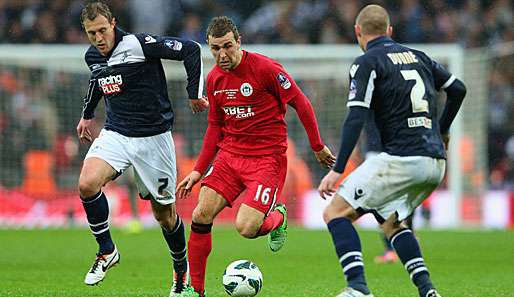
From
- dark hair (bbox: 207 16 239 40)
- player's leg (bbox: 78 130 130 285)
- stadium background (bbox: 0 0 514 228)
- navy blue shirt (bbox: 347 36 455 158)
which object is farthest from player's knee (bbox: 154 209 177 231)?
stadium background (bbox: 0 0 514 228)

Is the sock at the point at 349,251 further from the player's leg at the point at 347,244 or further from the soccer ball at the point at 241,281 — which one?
the soccer ball at the point at 241,281

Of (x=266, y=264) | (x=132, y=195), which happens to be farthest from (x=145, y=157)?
(x=132, y=195)

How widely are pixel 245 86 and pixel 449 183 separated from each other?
441 inches

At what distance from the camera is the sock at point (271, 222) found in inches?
323

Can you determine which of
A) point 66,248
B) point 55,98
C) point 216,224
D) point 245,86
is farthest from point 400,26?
point 245,86

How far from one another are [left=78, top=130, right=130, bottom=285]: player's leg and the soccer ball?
3.07 feet

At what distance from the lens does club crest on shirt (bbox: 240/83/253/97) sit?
800 centimetres

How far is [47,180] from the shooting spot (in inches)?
742

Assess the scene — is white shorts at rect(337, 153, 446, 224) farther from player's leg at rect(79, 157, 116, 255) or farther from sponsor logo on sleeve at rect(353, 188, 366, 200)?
player's leg at rect(79, 157, 116, 255)

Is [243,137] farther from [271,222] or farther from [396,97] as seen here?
[396,97]

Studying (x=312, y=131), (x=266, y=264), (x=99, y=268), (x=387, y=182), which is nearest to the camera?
(x=387, y=182)

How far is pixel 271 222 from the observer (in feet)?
27.7

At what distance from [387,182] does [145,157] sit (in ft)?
7.96

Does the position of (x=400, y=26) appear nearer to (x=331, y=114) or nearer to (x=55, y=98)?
(x=331, y=114)
